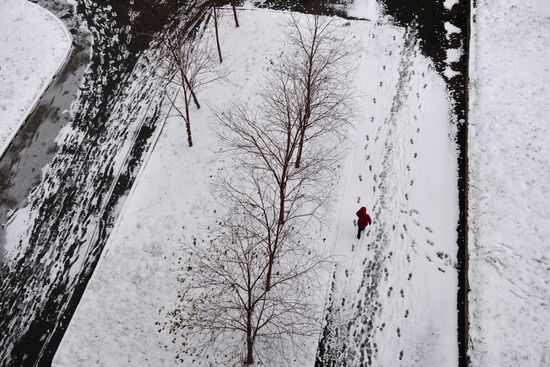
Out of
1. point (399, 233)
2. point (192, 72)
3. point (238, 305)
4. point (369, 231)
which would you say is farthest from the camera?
point (192, 72)

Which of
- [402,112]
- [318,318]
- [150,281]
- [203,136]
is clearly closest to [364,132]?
[402,112]

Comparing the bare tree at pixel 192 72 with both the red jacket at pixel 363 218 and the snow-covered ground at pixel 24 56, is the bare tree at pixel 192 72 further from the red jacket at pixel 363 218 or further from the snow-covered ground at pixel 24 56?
the red jacket at pixel 363 218

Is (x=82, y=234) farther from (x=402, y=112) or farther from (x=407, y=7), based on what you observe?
(x=407, y=7)

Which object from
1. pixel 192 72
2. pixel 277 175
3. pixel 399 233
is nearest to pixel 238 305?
pixel 277 175

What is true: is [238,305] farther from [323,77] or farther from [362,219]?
[323,77]

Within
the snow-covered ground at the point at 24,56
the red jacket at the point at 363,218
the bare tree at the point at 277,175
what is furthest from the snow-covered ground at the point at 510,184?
the snow-covered ground at the point at 24,56

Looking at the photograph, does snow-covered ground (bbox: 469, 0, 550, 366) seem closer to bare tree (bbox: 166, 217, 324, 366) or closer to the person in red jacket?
the person in red jacket
